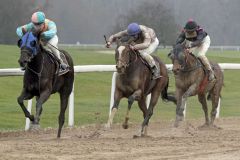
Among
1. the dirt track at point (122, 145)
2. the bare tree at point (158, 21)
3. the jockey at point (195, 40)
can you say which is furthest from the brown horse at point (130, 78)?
the bare tree at point (158, 21)

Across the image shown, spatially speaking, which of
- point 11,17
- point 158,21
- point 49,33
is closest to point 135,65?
point 49,33

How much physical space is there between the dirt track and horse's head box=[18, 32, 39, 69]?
1.08 m

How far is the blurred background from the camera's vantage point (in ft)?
166

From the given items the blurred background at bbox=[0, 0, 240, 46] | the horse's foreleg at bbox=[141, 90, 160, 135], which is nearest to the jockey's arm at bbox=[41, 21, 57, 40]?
the horse's foreleg at bbox=[141, 90, 160, 135]

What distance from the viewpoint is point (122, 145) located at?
930 cm

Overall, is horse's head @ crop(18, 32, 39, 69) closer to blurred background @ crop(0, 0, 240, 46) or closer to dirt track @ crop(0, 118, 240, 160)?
dirt track @ crop(0, 118, 240, 160)

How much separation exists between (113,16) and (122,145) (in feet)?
263

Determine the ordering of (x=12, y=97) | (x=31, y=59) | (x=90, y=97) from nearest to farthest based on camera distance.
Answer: (x=31, y=59) < (x=12, y=97) < (x=90, y=97)

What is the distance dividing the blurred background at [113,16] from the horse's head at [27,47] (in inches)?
1516

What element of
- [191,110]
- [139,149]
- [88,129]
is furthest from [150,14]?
[139,149]

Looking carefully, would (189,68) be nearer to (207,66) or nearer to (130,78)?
(207,66)

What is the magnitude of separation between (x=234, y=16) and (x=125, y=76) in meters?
81.9

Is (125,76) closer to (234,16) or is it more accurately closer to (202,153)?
(202,153)

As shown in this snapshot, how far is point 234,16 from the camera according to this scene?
91188 millimetres
